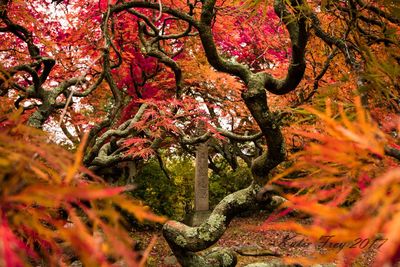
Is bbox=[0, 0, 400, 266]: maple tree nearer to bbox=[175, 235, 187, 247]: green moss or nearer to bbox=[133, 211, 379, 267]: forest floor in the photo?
bbox=[175, 235, 187, 247]: green moss

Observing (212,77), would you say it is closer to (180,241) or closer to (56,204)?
(180,241)

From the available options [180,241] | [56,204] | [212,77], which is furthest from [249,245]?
[56,204]

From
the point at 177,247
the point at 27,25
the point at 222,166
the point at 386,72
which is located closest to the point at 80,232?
the point at 386,72

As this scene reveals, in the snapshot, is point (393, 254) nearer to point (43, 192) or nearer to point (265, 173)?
point (43, 192)

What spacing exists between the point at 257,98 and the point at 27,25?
5258mm

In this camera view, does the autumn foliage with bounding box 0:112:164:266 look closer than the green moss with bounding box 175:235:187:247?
Yes

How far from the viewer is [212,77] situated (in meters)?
8.77

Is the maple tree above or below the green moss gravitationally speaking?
above

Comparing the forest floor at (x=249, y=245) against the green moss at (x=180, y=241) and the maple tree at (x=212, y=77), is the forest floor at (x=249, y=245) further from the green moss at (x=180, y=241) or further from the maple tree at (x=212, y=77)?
the maple tree at (x=212, y=77)

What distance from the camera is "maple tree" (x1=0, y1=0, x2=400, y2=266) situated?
201 centimetres

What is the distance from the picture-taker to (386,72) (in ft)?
4.62

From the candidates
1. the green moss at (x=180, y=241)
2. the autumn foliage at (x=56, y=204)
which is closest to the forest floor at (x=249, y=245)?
the green moss at (x=180, y=241)

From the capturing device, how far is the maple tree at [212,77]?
2.01 metres

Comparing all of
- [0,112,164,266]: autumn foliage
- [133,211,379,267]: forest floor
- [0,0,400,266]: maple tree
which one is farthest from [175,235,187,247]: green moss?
[0,112,164,266]: autumn foliage
